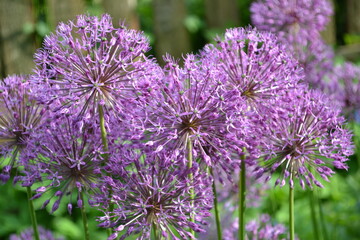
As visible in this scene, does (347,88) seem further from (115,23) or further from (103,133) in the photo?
(115,23)

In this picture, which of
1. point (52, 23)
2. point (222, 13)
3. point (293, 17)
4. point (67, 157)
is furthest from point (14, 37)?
point (67, 157)

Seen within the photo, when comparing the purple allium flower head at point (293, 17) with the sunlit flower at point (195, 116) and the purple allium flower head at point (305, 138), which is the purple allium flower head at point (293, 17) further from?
the sunlit flower at point (195, 116)

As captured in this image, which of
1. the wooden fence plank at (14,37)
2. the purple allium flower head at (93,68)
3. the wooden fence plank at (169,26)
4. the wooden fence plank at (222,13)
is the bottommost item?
the purple allium flower head at (93,68)

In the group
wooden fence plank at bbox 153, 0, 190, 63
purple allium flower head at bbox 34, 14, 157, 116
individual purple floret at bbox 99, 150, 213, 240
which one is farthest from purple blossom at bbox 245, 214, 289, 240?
wooden fence plank at bbox 153, 0, 190, 63

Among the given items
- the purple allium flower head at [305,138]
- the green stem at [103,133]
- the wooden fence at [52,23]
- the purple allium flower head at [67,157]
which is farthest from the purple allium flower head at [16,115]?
the wooden fence at [52,23]

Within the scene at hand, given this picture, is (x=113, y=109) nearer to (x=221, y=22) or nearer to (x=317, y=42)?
(x=317, y=42)

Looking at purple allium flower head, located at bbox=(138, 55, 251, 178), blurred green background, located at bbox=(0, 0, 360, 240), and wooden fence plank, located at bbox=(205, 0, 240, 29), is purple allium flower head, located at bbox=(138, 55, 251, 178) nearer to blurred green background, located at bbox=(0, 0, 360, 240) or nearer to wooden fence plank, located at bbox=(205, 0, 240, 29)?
blurred green background, located at bbox=(0, 0, 360, 240)

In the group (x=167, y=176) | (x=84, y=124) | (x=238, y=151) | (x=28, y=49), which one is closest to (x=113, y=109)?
(x=84, y=124)
